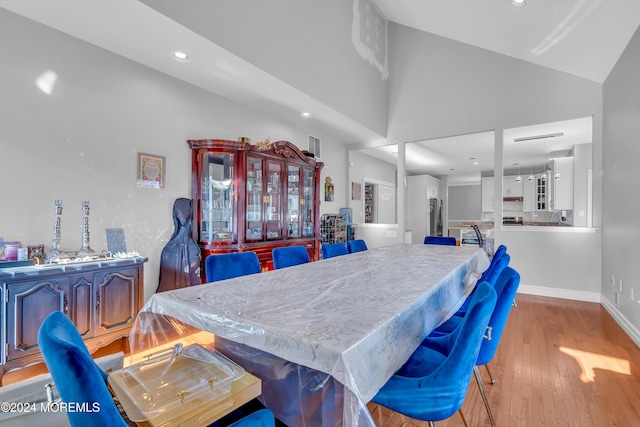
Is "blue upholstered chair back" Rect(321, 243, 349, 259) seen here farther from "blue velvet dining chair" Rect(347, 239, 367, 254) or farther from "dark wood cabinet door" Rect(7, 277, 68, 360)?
"dark wood cabinet door" Rect(7, 277, 68, 360)

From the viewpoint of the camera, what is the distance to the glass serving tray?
0.88 meters

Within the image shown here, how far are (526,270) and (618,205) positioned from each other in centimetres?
159

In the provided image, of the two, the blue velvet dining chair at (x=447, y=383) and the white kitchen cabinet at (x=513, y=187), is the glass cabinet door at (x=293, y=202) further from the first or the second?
the white kitchen cabinet at (x=513, y=187)

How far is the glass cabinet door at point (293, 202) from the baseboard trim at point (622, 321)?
3.65 meters

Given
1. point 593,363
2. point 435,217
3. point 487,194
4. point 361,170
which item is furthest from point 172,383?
point 435,217

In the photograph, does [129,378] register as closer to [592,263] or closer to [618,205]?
[618,205]

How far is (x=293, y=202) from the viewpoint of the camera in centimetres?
446

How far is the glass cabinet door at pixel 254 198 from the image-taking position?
3.77 m

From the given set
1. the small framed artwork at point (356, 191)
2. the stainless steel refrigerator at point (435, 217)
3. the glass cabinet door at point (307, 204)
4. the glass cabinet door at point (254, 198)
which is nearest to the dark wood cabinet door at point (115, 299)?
the glass cabinet door at point (254, 198)

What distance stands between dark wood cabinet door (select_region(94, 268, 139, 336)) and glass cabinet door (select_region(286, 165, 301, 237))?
2.08 metres

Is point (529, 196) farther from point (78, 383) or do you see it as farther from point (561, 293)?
point (78, 383)

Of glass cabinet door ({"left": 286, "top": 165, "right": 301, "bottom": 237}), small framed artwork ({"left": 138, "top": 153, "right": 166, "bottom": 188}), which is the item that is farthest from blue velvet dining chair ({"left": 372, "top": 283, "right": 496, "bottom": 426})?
glass cabinet door ({"left": 286, "top": 165, "right": 301, "bottom": 237})

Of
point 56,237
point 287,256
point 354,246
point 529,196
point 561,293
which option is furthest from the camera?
point 529,196

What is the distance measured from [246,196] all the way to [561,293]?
14.7 ft
